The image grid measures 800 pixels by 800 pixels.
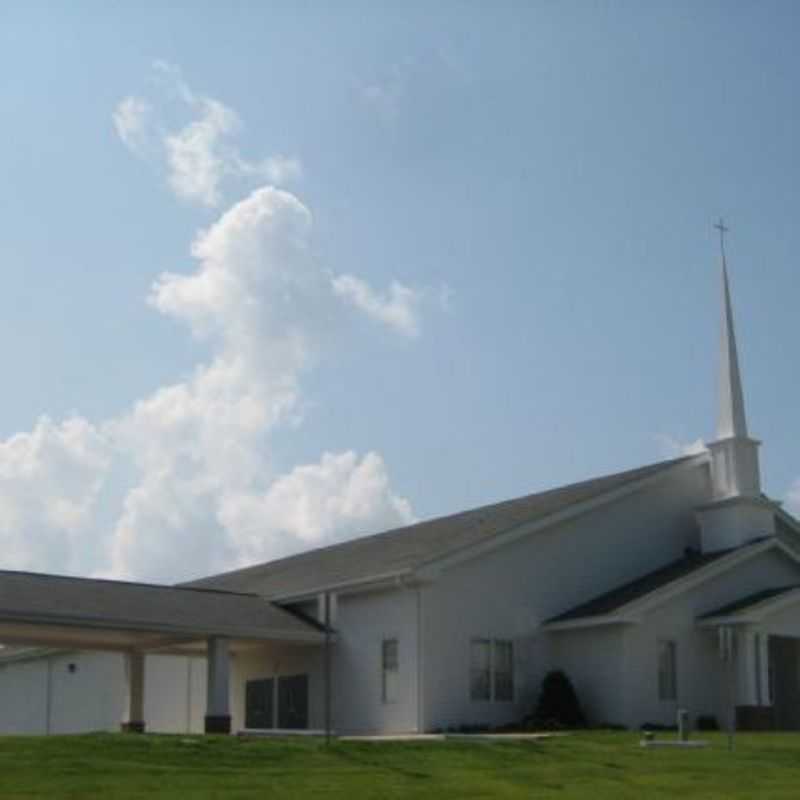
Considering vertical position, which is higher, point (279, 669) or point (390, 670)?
point (279, 669)

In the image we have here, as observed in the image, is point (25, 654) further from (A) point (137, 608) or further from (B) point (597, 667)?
(B) point (597, 667)

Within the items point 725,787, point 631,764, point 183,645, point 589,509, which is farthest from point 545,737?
point 183,645

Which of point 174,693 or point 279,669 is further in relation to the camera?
point 174,693

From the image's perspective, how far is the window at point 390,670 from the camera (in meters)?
31.7

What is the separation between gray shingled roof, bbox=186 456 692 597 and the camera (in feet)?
107

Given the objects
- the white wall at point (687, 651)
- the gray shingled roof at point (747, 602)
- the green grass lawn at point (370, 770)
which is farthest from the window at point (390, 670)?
the green grass lawn at point (370, 770)

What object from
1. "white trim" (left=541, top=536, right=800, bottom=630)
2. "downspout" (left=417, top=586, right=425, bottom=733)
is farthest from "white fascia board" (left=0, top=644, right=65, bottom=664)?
"white trim" (left=541, top=536, right=800, bottom=630)

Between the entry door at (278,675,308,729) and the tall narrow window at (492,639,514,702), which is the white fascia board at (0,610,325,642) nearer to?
the entry door at (278,675,308,729)

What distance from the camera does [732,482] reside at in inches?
1401

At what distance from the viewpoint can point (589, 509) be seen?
112 feet

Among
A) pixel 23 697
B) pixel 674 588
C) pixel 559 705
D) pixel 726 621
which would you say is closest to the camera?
pixel 559 705

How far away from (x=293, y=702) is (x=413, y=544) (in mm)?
4643

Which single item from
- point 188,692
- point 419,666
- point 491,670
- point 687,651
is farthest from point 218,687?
point 687,651

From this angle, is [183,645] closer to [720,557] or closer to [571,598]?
[571,598]
